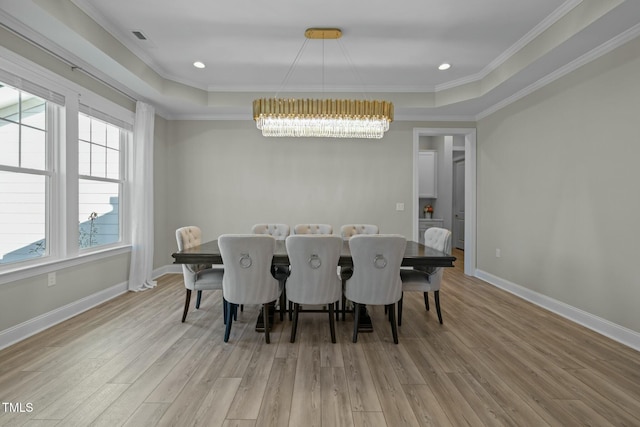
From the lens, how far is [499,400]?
5.97 feet

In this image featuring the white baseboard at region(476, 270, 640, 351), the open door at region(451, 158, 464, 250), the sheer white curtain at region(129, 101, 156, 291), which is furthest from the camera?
the open door at region(451, 158, 464, 250)

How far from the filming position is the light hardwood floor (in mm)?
1683

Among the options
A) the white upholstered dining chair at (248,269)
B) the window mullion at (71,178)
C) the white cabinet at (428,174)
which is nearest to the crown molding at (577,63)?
the white cabinet at (428,174)

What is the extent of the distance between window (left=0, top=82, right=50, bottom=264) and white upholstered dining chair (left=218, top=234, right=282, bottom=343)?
6.09ft

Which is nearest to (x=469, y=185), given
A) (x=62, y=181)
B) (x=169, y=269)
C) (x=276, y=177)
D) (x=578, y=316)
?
(x=578, y=316)

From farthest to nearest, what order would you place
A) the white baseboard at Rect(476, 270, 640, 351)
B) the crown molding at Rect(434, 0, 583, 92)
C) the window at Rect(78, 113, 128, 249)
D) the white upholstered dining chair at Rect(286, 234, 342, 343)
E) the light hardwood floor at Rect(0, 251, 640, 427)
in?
1. the window at Rect(78, 113, 128, 249)
2. the crown molding at Rect(434, 0, 583, 92)
3. the white baseboard at Rect(476, 270, 640, 351)
4. the white upholstered dining chair at Rect(286, 234, 342, 343)
5. the light hardwood floor at Rect(0, 251, 640, 427)

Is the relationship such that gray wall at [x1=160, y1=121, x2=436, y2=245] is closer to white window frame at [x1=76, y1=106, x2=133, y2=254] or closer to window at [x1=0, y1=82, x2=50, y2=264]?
white window frame at [x1=76, y1=106, x2=133, y2=254]

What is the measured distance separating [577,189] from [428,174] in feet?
13.9

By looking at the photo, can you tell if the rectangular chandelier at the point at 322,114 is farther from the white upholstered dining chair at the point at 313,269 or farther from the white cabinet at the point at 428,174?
the white cabinet at the point at 428,174

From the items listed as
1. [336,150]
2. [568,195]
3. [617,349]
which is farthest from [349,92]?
[617,349]

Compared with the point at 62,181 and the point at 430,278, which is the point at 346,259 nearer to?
the point at 430,278

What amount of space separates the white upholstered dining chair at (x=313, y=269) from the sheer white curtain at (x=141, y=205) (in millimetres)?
2678

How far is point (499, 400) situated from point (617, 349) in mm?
1479

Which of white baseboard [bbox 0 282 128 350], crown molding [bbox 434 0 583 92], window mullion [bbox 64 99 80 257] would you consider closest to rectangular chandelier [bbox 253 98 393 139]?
crown molding [bbox 434 0 583 92]
